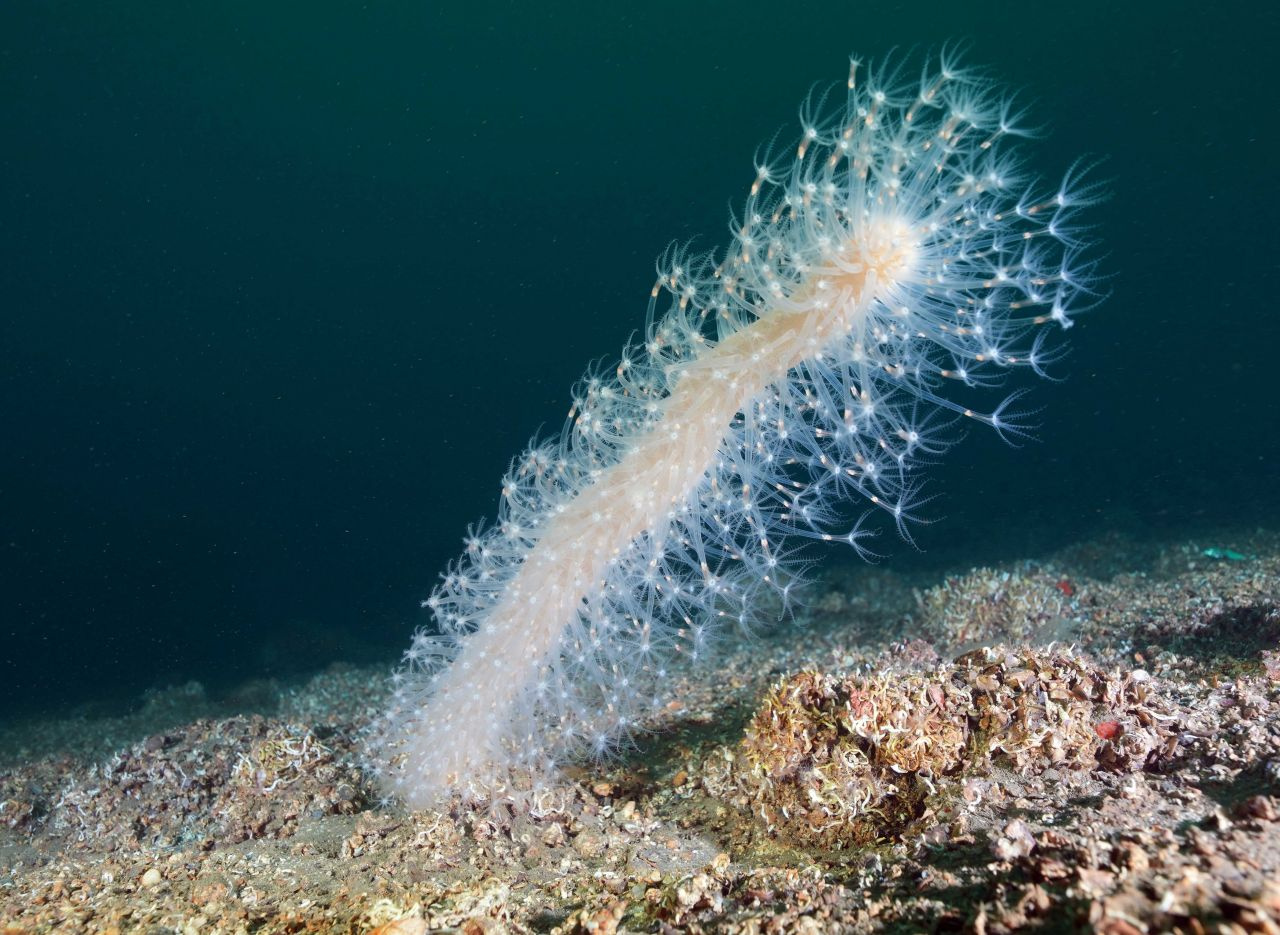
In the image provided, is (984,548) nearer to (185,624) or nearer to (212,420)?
(185,624)

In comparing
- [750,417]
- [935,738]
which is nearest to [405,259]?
[750,417]

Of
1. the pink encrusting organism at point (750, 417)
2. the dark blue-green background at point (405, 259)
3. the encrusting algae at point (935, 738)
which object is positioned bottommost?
the encrusting algae at point (935, 738)

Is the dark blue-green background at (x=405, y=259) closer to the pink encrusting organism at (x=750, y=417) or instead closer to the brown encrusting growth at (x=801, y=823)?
the brown encrusting growth at (x=801, y=823)

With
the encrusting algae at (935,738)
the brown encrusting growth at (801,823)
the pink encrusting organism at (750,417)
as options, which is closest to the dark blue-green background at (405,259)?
the brown encrusting growth at (801,823)

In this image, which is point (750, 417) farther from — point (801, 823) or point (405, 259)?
point (405, 259)

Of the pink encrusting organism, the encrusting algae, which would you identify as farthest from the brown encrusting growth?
the pink encrusting organism
